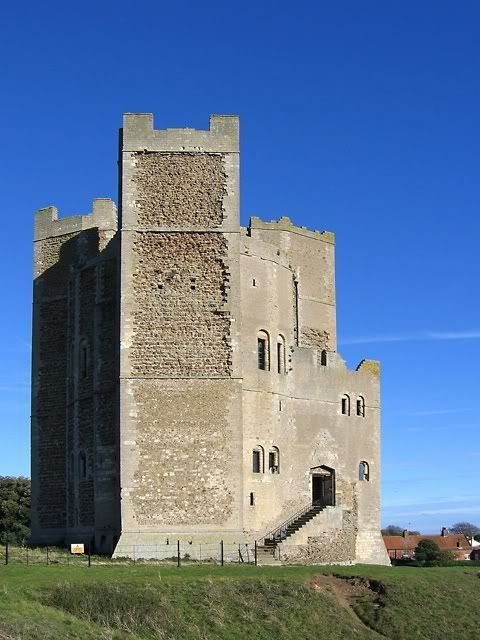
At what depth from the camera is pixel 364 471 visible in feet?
150

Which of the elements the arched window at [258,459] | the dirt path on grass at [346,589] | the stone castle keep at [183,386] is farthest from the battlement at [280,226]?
the dirt path on grass at [346,589]

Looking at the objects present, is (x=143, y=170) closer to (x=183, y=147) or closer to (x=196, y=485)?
(x=183, y=147)

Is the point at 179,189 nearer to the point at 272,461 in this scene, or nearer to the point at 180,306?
the point at 180,306

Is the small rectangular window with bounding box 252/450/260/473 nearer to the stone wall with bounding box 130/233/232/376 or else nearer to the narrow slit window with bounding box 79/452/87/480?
the stone wall with bounding box 130/233/232/376

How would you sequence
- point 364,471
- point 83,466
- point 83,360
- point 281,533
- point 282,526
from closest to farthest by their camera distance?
point 281,533, point 282,526, point 83,466, point 83,360, point 364,471

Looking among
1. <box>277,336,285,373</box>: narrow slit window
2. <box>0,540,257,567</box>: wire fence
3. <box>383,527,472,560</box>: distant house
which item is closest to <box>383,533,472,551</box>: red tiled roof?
<box>383,527,472,560</box>: distant house

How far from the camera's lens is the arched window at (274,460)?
3941cm

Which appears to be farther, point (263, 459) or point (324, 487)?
point (324, 487)

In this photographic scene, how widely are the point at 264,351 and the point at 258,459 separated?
368 cm

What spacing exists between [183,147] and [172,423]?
903 centimetres

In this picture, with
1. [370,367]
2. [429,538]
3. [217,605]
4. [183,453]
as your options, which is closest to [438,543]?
[429,538]

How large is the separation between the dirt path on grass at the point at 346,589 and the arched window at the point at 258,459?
24.3ft

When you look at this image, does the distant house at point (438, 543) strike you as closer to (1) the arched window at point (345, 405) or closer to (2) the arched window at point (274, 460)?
(1) the arched window at point (345, 405)

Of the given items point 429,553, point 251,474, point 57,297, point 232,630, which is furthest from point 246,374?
point 429,553
